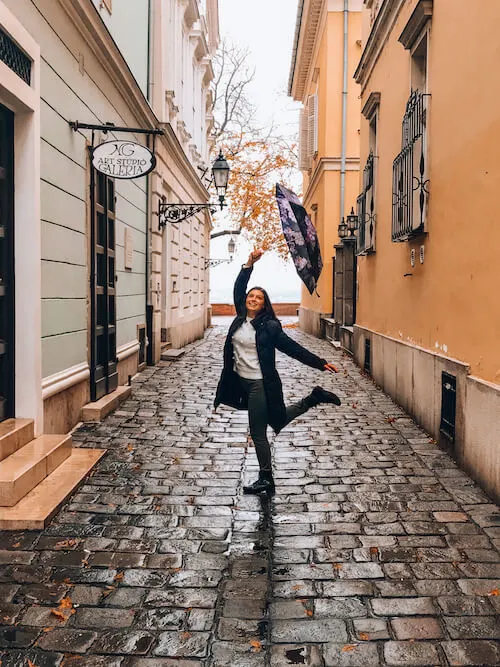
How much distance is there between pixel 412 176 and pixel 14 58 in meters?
4.68

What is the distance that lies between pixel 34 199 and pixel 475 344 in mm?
4075

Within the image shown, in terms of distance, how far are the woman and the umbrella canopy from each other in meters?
0.88

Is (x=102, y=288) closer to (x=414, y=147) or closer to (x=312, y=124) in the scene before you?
(x=414, y=147)

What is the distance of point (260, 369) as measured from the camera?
5.72m

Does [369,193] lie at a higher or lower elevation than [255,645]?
higher

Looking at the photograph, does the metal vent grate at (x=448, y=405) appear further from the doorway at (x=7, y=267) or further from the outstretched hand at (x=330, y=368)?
the doorway at (x=7, y=267)

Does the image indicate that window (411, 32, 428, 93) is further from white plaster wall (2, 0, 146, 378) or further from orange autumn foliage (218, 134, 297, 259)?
orange autumn foliage (218, 134, 297, 259)

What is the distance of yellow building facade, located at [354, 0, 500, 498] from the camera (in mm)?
5723

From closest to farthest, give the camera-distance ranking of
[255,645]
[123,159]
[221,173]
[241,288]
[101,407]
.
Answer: [255,645] → [241,288] → [123,159] → [101,407] → [221,173]

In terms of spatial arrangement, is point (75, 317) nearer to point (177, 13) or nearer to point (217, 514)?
point (217, 514)

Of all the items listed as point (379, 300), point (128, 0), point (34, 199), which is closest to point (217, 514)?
point (34, 199)

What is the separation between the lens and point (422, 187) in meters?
7.92

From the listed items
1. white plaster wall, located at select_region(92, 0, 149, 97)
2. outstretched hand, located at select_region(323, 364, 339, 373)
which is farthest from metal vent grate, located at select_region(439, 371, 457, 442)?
white plaster wall, located at select_region(92, 0, 149, 97)

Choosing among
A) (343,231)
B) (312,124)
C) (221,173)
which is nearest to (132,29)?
(221,173)
